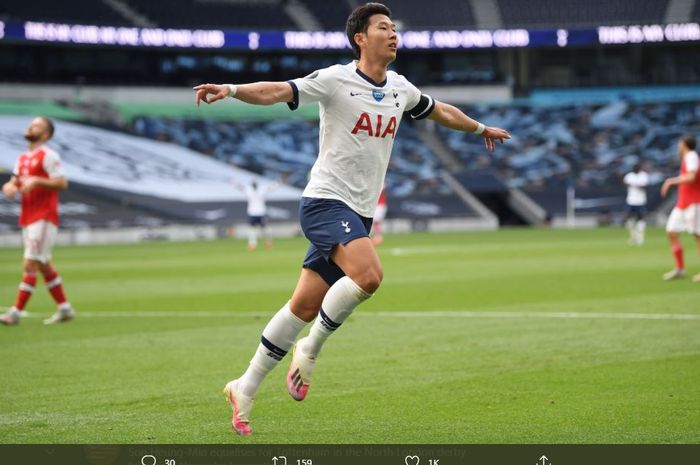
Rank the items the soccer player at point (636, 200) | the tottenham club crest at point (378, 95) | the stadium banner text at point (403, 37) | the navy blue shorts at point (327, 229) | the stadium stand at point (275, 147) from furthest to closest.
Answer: the stadium banner text at point (403, 37), the stadium stand at point (275, 147), the soccer player at point (636, 200), the tottenham club crest at point (378, 95), the navy blue shorts at point (327, 229)

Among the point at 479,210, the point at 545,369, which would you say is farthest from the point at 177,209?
the point at 545,369

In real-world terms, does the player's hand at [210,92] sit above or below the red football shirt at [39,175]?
above

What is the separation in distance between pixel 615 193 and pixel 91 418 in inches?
1942

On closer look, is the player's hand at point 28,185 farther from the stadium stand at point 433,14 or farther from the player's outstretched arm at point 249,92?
the stadium stand at point 433,14

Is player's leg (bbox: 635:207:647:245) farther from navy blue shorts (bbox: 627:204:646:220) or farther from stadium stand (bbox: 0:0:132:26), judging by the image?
stadium stand (bbox: 0:0:132:26)

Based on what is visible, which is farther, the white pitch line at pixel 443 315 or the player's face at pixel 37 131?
the white pitch line at pixel 443 315

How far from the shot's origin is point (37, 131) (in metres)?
12.9

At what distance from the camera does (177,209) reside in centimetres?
4519

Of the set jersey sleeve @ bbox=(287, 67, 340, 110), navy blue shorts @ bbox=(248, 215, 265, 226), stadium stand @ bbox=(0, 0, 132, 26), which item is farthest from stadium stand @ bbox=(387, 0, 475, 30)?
jersey sleeve @ bbox=(287, 67, 340, 110)

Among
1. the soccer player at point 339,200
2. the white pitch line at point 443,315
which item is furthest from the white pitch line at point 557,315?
the soccer player at point 339,200

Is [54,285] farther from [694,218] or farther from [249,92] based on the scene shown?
[694,218]

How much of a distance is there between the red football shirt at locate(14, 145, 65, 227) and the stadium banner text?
1712 inches

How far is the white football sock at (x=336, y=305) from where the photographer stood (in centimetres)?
680

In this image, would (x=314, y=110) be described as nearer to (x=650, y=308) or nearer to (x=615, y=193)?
(x=615, y=193)
